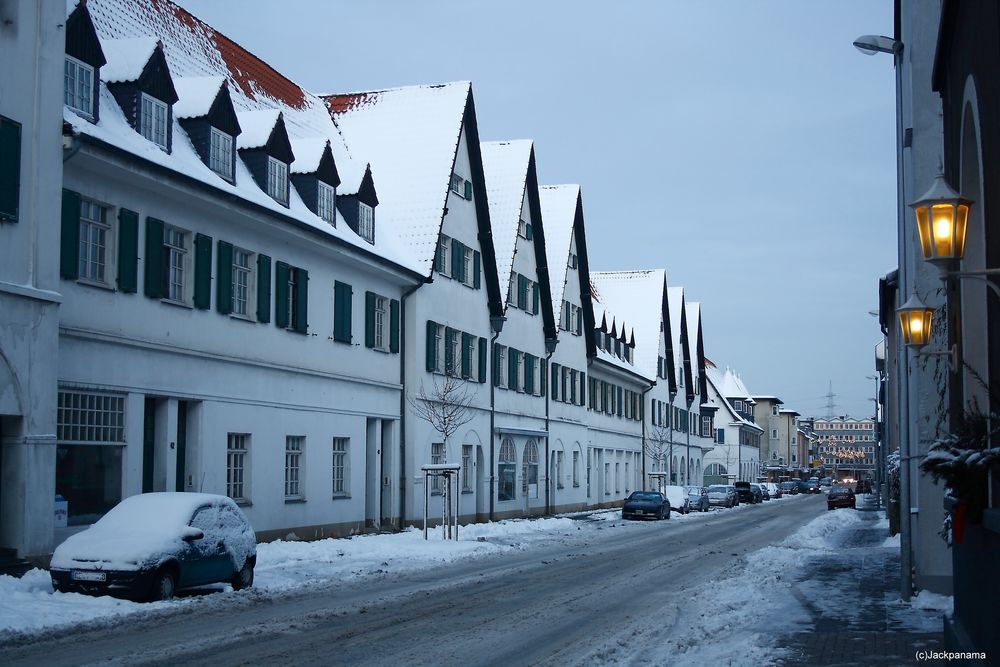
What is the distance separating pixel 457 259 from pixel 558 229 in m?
16.1

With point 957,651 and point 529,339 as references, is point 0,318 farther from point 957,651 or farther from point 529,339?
point 529,339

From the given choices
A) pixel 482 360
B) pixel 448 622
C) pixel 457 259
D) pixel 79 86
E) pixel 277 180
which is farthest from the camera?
pixel 482 360

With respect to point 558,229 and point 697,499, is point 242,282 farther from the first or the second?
point 697,499

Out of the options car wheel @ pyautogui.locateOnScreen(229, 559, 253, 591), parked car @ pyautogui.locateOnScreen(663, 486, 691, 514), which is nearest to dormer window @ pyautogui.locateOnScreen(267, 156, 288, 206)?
car wheel @ pyautogui.locateOnScreen(229, 559, 253, 591)

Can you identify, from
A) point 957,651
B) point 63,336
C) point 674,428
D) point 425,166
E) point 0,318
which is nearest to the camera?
point 957,651

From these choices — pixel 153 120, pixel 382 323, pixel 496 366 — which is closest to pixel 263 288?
pixel 153 120

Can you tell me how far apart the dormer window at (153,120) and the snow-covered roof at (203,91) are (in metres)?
0.37

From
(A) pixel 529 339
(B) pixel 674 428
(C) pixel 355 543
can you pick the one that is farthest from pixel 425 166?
(B) pixel 674 428

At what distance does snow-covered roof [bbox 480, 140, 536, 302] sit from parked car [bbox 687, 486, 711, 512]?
2243 centimetres

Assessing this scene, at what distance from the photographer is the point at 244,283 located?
1076 inches

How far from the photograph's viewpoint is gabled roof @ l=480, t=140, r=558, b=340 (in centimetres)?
4616

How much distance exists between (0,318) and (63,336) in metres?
2.32

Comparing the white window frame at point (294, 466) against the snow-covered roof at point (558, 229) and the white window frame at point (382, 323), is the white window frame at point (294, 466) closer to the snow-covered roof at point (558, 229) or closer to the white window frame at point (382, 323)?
the white window frame at point (382, 323)

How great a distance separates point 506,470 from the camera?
Result: 4516 centimetres
